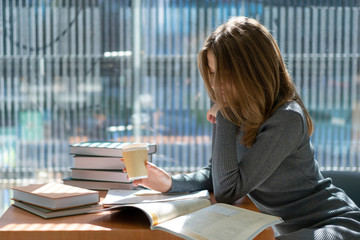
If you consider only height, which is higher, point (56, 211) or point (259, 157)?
point (259, 157)

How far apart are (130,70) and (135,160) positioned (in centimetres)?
194

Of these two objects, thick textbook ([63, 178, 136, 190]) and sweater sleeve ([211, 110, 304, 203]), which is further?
thick textbook ([63, 178, 136, 190])

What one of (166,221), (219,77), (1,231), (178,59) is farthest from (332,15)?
(1,231)

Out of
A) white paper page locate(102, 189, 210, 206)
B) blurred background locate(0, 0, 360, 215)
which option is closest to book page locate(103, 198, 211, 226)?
white paper page locate(102, 189, 210, 206)

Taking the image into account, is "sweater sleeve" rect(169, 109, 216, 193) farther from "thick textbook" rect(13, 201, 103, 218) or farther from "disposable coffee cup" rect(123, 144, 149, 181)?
"thick textbook" rect(13, 201, 103, 218)

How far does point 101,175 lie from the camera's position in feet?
5.27

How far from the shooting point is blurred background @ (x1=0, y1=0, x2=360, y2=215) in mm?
3264

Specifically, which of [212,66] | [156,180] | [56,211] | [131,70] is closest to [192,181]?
[156,180]

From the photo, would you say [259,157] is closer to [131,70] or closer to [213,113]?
[213,113]

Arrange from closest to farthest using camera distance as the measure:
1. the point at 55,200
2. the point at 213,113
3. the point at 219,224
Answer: the point at 219,224, the point at 55,200, the point at 213,113

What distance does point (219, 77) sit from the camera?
1.50 metres

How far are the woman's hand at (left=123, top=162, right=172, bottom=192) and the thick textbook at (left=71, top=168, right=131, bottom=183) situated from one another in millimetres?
100

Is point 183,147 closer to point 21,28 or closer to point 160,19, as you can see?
point 160,19

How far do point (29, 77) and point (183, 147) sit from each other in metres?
1.23
